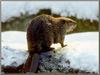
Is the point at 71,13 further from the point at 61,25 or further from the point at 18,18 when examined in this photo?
the point at 18,18

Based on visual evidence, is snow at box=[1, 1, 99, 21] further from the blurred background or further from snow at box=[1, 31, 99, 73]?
snow at box=[1, 31, 99, 73]

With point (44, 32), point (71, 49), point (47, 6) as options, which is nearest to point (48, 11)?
point (47, 6)

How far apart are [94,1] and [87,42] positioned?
54cm

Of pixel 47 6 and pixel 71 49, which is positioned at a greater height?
pixel 47 6

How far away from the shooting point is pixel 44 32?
343cm

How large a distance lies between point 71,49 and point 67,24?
0.34m

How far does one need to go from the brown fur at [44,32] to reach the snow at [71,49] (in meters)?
0.07

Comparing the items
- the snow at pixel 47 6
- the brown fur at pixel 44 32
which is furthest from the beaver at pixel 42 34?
Result: the snow at pixel 47 6

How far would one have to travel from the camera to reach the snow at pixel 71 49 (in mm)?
3385

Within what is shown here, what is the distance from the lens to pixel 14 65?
136 inches

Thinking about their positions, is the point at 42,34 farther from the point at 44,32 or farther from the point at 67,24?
the point at 67,24

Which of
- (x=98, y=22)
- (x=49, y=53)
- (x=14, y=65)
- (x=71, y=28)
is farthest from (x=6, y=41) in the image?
(x=98, y=22)

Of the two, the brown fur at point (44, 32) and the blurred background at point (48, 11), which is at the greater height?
the blurred background at point (48, 11)

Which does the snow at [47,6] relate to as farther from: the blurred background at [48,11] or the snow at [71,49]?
the snow at [71,49]
